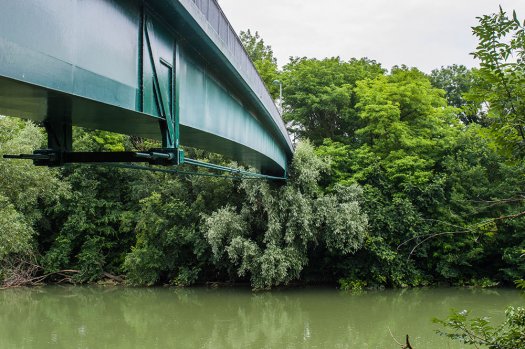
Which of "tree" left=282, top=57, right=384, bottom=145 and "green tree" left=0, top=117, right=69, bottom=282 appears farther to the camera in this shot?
"tree" left=282, top=57, right=384, bottom=145

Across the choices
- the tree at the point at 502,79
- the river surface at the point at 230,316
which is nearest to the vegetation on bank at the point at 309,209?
the river surface at the point at 230,316

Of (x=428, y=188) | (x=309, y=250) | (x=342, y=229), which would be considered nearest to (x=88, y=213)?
(x=309, y=250)

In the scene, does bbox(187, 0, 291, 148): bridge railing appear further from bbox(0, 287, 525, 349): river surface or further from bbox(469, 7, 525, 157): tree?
bbox(0, 287, 525, 349): river surface

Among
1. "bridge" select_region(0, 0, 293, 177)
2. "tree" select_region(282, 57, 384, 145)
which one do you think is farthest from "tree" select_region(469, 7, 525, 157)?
"tree" select_region(282, 57, 384, 145)

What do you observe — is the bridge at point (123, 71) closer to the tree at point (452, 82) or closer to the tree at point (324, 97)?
the tree at point (324, 97)

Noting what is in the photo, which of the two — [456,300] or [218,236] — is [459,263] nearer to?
[456,300]

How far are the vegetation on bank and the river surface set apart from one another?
1220 millimetres

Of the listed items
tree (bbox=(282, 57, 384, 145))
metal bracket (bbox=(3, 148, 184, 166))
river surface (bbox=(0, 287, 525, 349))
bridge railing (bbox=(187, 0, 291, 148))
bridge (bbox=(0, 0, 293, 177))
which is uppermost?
tree (bbox=(282, 57, 384, 145))

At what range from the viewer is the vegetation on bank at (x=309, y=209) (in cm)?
1856

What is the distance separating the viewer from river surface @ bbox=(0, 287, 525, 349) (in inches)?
527

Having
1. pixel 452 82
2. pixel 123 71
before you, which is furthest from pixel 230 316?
pixel 452 82

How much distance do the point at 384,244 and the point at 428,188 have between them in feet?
9.90

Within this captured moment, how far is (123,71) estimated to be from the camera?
16.4 feet

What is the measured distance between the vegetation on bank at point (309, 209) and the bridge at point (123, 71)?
9.77m
